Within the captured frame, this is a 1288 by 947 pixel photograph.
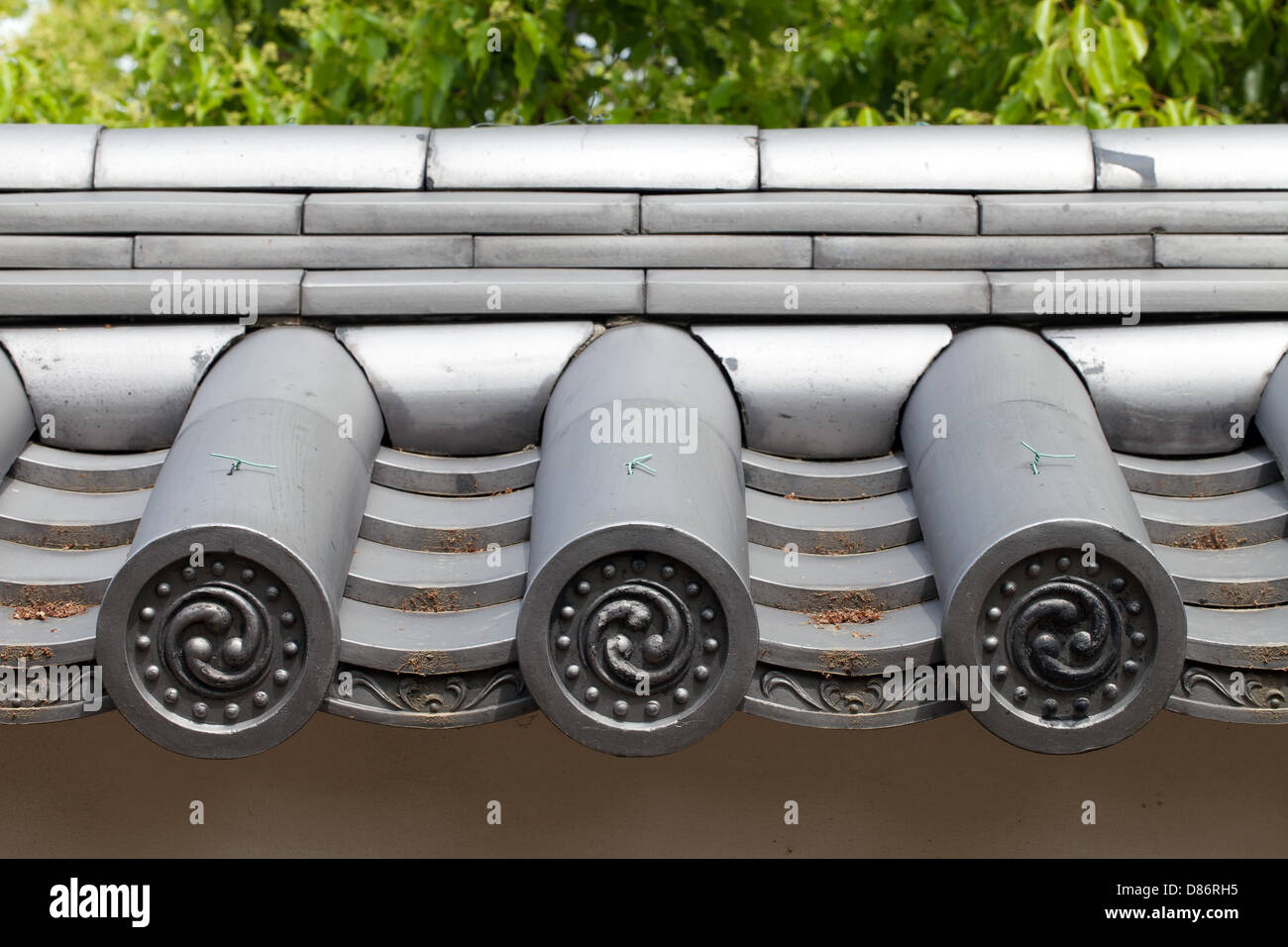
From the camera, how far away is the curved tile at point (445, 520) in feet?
10.2

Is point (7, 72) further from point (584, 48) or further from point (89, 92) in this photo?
point (584, 48)

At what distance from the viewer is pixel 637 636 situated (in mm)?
2686

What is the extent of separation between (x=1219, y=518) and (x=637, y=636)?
1457 mm

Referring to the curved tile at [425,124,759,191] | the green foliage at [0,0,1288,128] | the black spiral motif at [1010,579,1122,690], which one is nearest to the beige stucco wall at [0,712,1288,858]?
the black spiral motif at [1010,579,1122,690]

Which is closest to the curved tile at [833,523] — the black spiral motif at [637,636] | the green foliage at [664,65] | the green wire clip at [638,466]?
the green wire clip at [638,466]

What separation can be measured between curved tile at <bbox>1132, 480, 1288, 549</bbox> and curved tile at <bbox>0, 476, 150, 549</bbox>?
2336 mm

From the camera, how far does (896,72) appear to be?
28.4 feet

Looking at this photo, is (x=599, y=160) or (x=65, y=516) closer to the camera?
(x=65, y=516)

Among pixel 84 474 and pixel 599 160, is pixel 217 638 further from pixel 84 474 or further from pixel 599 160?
pixel 599 160

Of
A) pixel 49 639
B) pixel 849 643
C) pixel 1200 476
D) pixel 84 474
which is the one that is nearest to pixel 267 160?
pixel 84 474

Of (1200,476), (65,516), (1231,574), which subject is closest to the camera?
(1231,574)

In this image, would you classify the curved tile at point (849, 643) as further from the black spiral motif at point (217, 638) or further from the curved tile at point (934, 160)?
the curved tile at point (934, 160)
